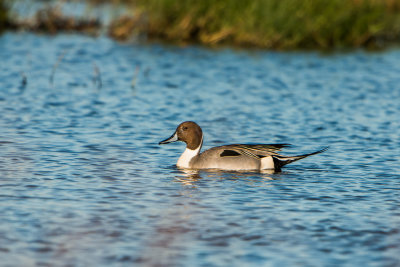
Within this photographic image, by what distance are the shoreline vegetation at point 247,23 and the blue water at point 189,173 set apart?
2662 millimetres

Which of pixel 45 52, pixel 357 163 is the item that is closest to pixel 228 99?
pixel 357 163

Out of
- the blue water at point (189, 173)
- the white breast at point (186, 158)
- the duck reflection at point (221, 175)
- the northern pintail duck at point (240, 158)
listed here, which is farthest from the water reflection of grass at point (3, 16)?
the duck reflection at point (221, 175)

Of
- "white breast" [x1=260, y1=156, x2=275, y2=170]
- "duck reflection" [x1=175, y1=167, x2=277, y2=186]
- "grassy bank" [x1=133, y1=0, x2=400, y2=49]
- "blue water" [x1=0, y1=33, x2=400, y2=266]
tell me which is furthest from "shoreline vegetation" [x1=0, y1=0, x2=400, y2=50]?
"duck reflection" [x1=175, y1=167, x2=277, y2=186]

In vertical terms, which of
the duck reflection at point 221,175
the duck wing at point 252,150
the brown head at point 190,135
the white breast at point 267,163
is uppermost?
the brown head at point 190,135

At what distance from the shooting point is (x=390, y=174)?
9.96 m

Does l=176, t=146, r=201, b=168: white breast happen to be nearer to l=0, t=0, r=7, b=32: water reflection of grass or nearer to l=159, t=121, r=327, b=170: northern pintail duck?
l=159, t=121, r=327, b=170: northern pintail duck

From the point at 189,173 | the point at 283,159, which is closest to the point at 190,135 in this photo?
the point at 189,173

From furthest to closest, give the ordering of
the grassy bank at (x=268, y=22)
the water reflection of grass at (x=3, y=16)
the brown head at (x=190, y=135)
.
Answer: the water reflection of grass at (x=3, y=16) → the grassy bank at (x=268, y=22) → the brown head at (x=190, y=135)

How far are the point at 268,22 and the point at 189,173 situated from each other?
13.8 metres

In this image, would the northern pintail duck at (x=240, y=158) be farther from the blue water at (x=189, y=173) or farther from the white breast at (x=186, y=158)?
the blue water at (x=189, y=173)

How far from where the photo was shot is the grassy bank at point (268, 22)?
23.1m

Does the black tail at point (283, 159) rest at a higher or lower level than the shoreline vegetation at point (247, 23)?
lower

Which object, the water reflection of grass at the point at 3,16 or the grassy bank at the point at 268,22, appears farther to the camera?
the water reflection of grass at the point at 3,16

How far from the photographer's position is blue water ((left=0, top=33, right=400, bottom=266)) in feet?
22.0
